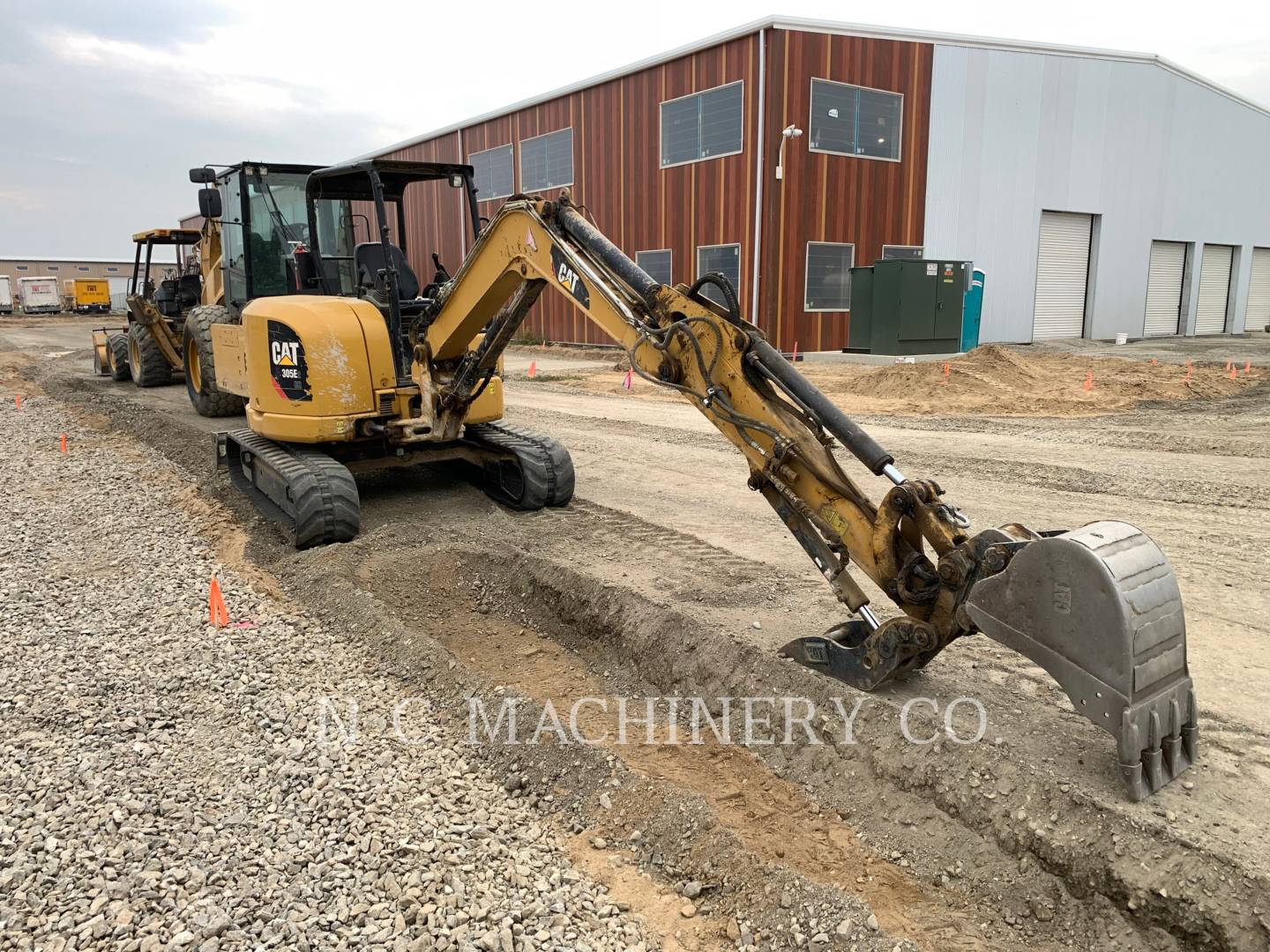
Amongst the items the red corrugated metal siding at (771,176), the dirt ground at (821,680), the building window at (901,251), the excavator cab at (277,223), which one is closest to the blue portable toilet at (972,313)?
the building window at (901,251)

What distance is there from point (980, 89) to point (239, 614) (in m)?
21.8

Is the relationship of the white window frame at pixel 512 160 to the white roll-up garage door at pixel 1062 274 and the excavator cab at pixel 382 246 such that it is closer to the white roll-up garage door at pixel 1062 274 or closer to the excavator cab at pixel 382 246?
the white roll-up garage door at pixel 1062 274

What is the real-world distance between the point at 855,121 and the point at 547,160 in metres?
9.30

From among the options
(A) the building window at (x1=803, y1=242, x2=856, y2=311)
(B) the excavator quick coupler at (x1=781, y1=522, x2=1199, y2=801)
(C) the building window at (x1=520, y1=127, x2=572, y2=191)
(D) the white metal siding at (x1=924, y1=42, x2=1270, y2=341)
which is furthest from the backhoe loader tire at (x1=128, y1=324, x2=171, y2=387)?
(D) the white metal siding at (x1=924, y1=42, x2=1270, y2=341)

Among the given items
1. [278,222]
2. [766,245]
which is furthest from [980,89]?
[278,222]

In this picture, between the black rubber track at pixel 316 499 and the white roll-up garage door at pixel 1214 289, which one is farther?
the white roll-up garage door at pixel 1214 289

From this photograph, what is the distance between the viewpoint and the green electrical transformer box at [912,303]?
731 inches

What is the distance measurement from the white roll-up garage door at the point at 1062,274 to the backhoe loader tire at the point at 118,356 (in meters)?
21.8

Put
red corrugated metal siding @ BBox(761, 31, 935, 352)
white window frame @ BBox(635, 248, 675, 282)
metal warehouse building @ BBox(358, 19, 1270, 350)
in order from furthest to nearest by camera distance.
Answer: white window frame @ BBox(635, 248, 675, 282) < metal warehouse building @ BBox(358, 19, 1270, 350) < red corrugated metal siding @ BBox(761, 31, 935, 352)

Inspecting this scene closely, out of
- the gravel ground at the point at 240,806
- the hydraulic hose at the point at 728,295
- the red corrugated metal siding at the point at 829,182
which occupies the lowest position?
the gravel ground at the point at 240,806

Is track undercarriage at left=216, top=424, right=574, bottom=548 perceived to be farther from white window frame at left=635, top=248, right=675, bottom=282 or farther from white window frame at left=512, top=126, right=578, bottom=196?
white window frame at left=512, top=126, right=578, bottom=196

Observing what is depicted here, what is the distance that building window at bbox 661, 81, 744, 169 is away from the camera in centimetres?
1972

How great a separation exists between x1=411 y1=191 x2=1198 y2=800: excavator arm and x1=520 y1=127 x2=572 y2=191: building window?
2028 centimetres

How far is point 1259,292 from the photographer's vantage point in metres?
31.2
